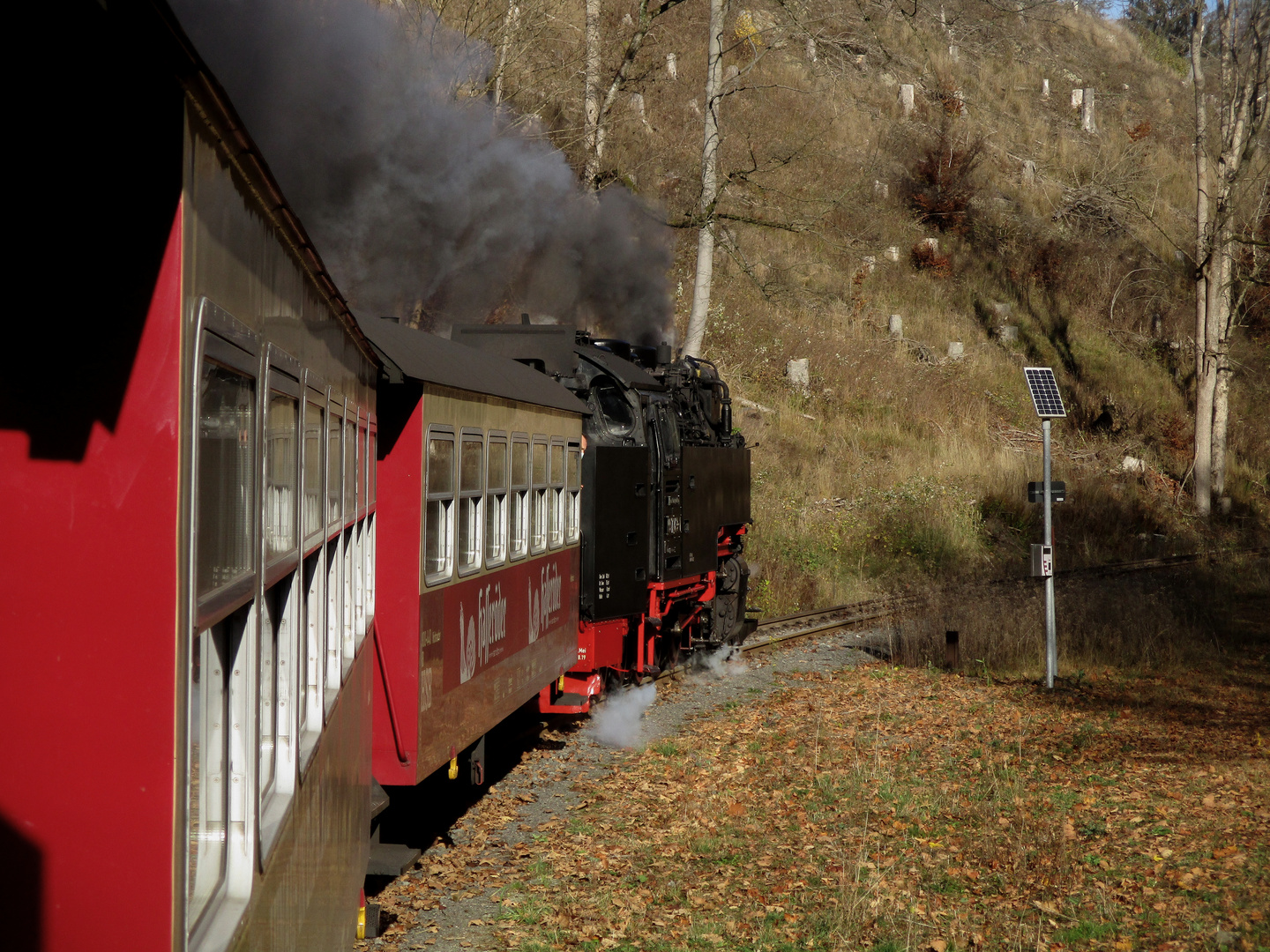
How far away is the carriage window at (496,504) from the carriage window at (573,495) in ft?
6.52

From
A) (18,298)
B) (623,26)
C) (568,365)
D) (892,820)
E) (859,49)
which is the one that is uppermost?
(859,49)

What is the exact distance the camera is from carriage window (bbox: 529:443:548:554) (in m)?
7.94

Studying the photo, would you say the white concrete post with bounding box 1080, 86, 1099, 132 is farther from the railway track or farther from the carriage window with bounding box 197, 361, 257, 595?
the carriage window with bounding box 197, 361, 257, 595

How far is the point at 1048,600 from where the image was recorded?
40.1ft

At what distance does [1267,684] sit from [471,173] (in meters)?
11.8

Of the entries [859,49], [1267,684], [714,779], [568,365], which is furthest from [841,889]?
[859,49]

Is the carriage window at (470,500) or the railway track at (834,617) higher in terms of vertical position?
the carriage window at (470,500)

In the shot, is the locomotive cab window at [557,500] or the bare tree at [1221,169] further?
the bare tree at [1221,169]

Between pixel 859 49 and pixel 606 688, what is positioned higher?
pixel 859 49

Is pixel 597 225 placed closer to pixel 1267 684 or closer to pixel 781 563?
pixel 781 563

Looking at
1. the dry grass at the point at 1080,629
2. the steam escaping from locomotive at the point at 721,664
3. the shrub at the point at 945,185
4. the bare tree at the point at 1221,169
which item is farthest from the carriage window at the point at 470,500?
the shrub at the point at 945,185

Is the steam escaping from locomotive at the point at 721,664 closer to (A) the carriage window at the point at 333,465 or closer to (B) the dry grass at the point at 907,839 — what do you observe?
(B) the dry grass at the point at 907,839

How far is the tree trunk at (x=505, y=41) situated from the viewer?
18.5m

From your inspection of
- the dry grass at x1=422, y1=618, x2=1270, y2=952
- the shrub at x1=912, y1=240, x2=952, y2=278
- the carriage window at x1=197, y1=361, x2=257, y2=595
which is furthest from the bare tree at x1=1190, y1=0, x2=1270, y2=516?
the carriage window at x1=197, y1=361, x2=257, y2=595
